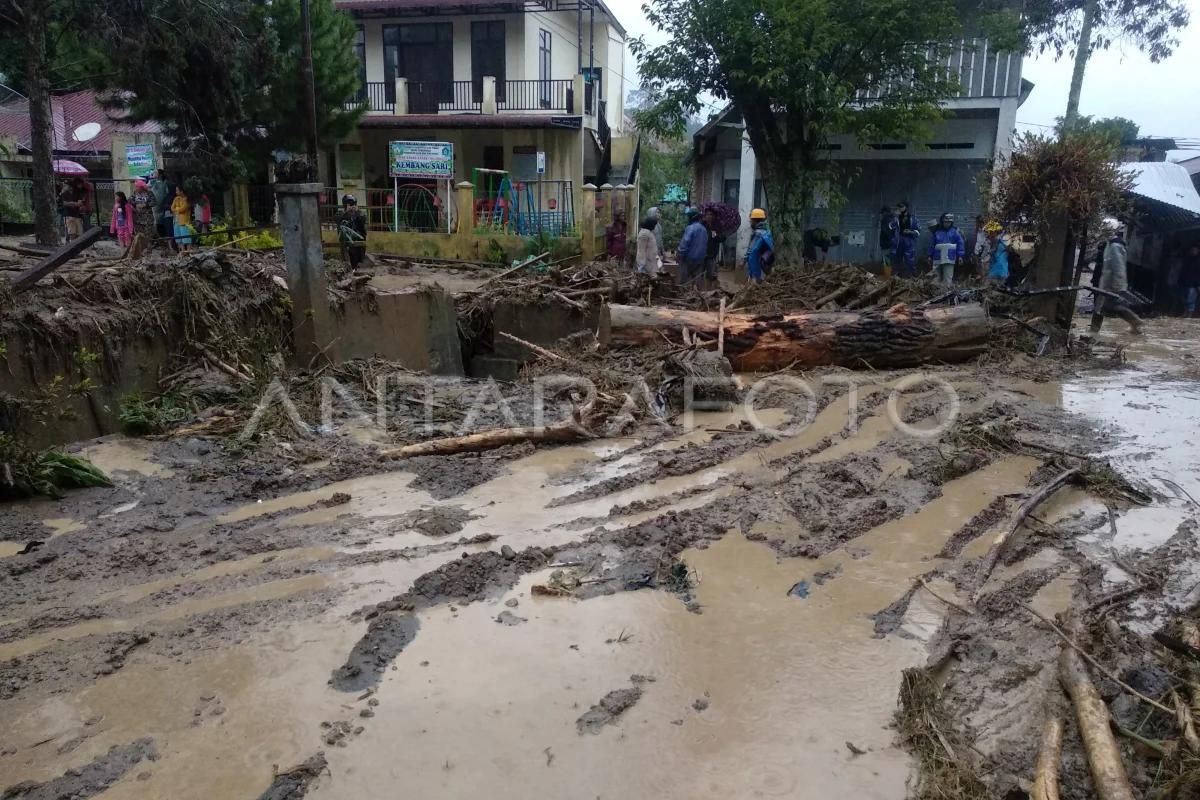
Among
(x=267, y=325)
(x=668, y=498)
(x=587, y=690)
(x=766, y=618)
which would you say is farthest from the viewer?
(x=267, y=325)

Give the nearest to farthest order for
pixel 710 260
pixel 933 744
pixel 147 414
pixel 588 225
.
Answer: pixel 933 744 < pixel 147 414 < pixel 710 260 < pixel 588 225

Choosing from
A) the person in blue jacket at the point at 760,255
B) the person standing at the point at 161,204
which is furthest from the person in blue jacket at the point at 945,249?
the person standing at the point at 161,204

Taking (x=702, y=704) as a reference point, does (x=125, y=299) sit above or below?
above

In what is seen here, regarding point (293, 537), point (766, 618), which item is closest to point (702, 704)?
point (766, 618)

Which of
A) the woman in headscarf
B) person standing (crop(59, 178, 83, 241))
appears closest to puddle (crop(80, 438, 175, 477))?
the woman in headscarf

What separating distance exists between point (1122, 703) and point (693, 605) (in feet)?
6.44

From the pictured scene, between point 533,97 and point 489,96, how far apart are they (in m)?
1.47

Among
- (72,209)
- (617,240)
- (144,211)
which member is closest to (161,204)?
(144,211)

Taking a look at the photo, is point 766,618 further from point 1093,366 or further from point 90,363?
point 1093,366

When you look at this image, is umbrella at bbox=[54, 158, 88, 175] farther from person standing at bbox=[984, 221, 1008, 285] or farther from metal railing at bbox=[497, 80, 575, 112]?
person standing at bbox=[984, 221, 1008, 285]

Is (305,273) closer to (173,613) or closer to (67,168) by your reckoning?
(173,613)

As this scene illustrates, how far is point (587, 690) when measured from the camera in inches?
150

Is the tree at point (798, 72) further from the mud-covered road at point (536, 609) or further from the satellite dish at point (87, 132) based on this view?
the satellite dish at point (87, 132)

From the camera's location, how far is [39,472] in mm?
6039
